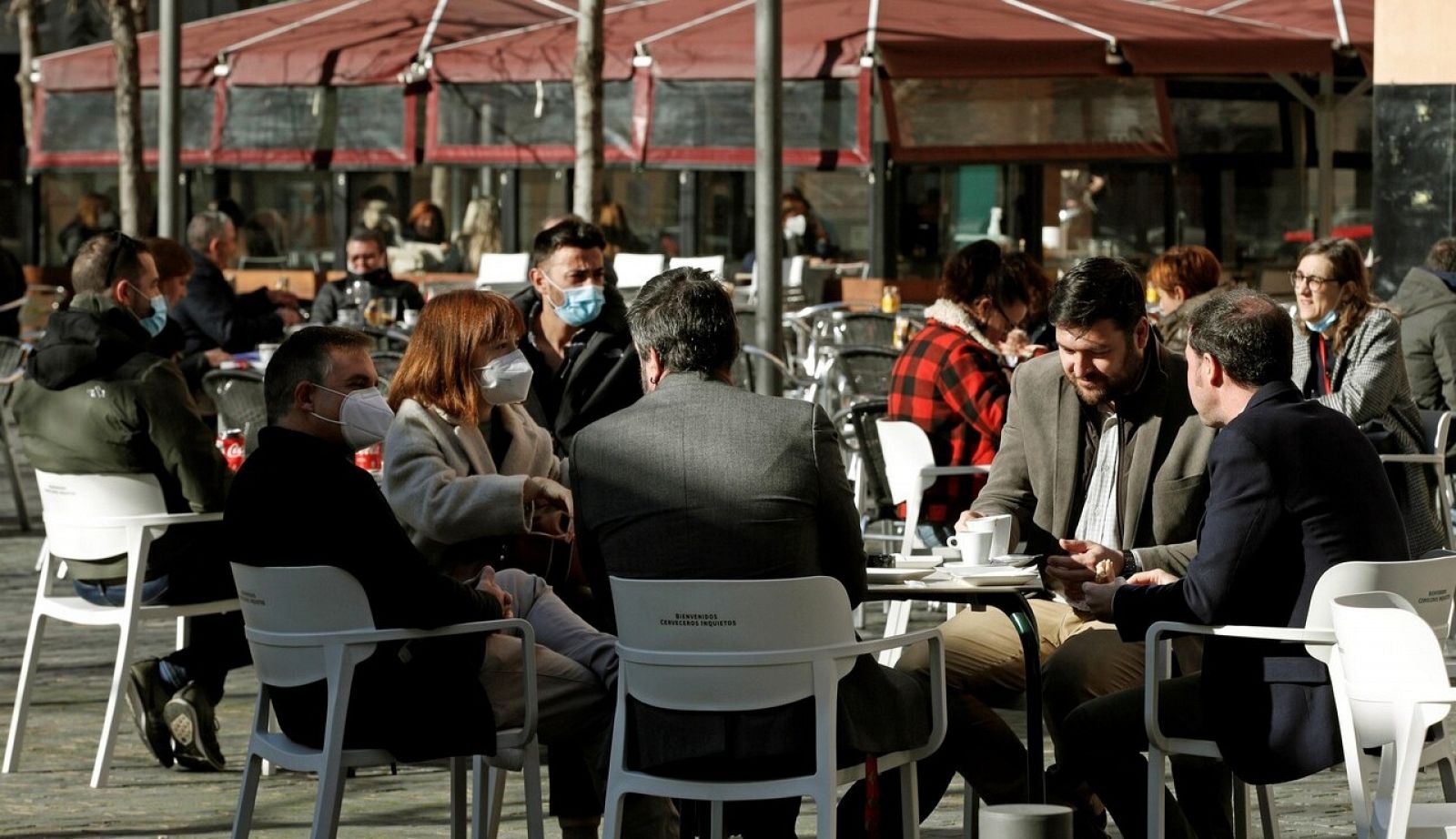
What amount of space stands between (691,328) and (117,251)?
4.05 meters

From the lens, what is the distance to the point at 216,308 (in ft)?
41.2

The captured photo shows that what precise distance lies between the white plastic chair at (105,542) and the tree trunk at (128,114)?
11.6 metres

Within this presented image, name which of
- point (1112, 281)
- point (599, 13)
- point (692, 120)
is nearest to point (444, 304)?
point (1112, 281)

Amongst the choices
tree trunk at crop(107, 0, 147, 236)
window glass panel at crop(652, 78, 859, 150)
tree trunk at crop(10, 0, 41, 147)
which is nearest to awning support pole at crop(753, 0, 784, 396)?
window glass panel at crop(652, 78, 859, 150)

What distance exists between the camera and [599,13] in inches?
675

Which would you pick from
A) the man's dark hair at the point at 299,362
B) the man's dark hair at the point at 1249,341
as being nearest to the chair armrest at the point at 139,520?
the man's dark hair at the point at 299,362

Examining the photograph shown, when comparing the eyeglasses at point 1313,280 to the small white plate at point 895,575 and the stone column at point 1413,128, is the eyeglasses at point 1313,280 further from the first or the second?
the small white plate at point 895,575

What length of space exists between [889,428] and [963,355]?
17.8 inches

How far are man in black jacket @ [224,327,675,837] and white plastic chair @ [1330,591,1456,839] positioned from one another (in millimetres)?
1709

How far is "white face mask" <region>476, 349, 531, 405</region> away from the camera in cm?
617

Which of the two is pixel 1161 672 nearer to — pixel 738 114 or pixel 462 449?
pixel 462 449

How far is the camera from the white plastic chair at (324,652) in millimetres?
5156

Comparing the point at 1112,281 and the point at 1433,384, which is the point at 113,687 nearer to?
the point at 1112,281

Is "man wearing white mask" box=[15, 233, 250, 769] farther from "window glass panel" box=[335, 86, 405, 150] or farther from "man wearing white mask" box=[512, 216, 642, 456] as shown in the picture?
"window glass panel" box=[335, 86, 405, 150]
